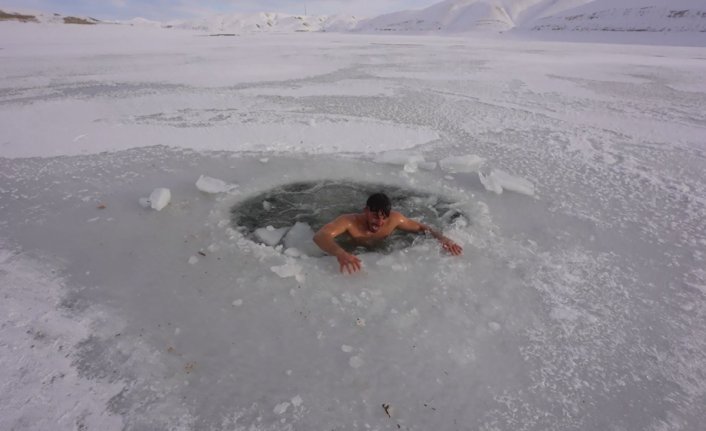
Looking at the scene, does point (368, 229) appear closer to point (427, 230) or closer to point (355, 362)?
point (427, 230)

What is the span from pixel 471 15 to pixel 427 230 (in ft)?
206

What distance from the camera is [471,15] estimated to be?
56.9 meters

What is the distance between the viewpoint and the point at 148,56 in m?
11.2

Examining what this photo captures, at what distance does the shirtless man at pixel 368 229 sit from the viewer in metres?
2.19

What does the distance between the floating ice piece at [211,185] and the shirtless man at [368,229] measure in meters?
0.98

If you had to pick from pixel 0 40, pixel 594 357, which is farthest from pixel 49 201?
pixel 0 40

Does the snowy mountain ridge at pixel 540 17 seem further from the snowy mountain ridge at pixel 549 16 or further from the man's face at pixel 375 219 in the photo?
the man's face at pixel 375 219

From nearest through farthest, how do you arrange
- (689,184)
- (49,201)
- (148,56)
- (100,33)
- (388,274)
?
(388,274)
(49,201)
(689,184)
(148,56)
(100,33)

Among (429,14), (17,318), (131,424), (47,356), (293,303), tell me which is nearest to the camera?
(131,424)

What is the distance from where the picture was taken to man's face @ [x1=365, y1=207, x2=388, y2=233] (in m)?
2.29

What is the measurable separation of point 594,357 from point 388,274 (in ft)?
3.15

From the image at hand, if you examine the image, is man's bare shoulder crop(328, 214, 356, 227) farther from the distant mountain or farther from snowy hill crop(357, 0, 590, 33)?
snowy hill crop(357, 0, 590, 33)

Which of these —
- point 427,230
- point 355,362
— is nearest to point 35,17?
point 427,230

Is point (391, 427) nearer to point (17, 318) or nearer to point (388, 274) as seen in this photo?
point (388, 274)
